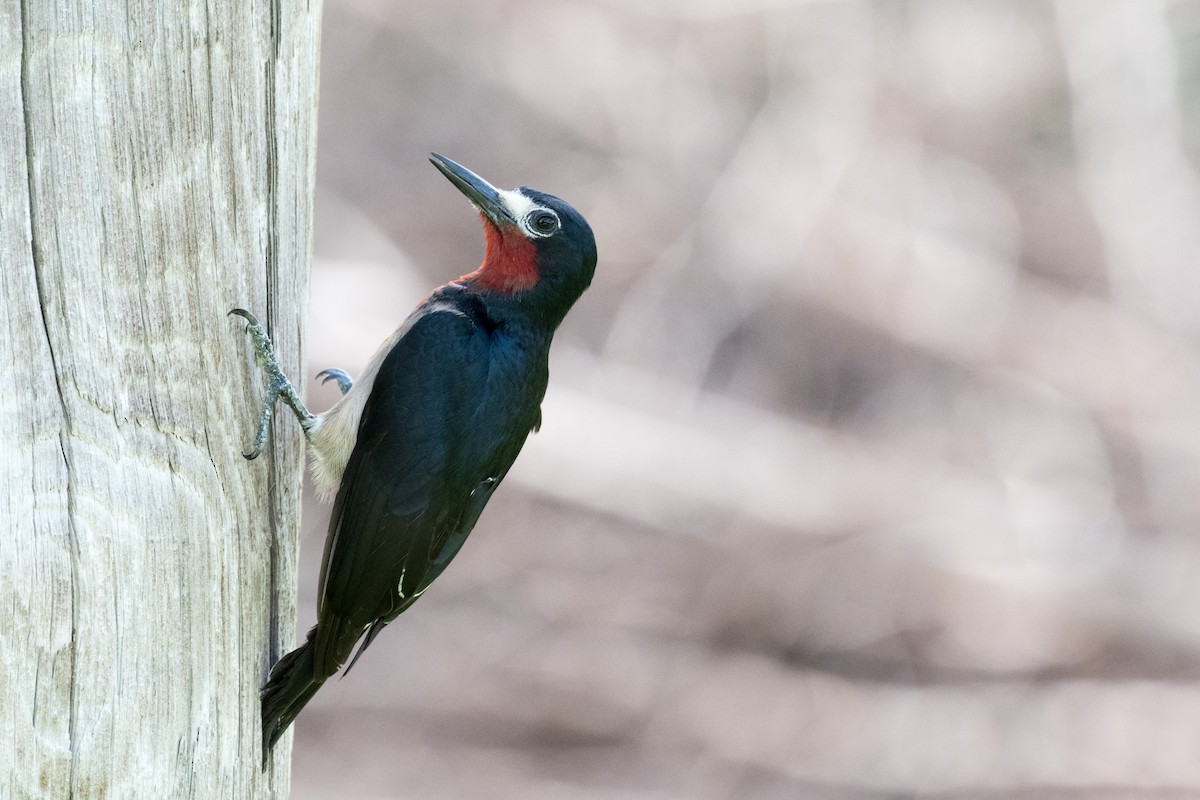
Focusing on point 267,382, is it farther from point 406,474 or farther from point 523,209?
point 523,209


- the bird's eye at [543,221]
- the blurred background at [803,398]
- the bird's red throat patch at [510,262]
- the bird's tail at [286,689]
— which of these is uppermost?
the bird's eye at [543,221]

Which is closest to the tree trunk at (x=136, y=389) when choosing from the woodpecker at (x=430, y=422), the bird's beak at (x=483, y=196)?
the woodpecker at (x=430, y=422)

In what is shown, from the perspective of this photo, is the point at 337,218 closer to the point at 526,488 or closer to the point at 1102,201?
the point at 526,488

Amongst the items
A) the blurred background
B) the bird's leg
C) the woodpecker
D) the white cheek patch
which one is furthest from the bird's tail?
the blurred background

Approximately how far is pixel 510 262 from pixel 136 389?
1442mm

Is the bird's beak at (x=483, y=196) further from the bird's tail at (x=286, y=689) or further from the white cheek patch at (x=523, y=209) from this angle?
the bird's tail at (x=286, y=689)

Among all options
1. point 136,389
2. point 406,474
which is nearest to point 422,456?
point 406,474

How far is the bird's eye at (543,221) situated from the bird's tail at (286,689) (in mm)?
1483

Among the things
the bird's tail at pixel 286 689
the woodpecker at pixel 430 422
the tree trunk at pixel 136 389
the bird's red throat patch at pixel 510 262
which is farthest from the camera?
the bird's red throat patch at pixel 510 262

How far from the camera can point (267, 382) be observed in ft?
8.87

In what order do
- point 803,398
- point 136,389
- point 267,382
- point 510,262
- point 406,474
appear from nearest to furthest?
1. point 136,389
2. point 267,382
3. point 406,474
4. point 510,262
5. point 803,398

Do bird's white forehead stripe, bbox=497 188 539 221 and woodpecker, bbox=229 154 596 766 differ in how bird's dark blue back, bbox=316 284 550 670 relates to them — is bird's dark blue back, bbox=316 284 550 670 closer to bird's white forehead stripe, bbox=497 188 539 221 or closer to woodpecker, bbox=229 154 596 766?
woodpecker, bbox=229 154 596 766

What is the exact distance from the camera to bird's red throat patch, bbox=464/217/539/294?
3.62 m

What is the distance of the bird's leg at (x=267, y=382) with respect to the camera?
2.61m
